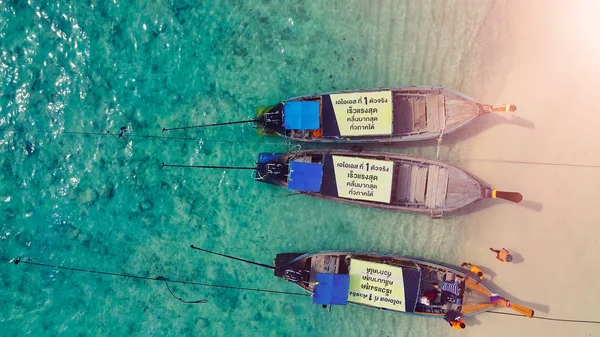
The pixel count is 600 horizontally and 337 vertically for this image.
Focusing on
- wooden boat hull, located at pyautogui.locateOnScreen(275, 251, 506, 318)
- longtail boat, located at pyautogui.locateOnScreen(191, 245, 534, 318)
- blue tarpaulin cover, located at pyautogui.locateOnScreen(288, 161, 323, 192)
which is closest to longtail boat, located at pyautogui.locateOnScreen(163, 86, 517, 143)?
blue tarpaulin cover, located at pyautogui.locateOnScreen(288, 161, 323, 192)

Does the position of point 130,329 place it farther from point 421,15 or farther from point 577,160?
point 577,160

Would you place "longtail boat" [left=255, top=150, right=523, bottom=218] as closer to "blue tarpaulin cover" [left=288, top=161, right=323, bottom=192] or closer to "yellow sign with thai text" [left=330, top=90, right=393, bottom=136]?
"blue tarpaulin cover" [left=288, top=161, right=323, bottom=192]

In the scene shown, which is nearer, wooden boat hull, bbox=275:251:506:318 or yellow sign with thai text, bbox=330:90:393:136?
yellow sign with thai text, bbox=330:90:393:136

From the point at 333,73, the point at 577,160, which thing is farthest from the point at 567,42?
the point at 333,73

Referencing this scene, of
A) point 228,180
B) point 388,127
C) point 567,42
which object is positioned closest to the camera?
point 388,127

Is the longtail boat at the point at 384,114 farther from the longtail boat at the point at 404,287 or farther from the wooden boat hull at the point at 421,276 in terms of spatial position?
the longtail boat at the point at 404,287

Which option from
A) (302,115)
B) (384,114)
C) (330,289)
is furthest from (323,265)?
(384,114)
